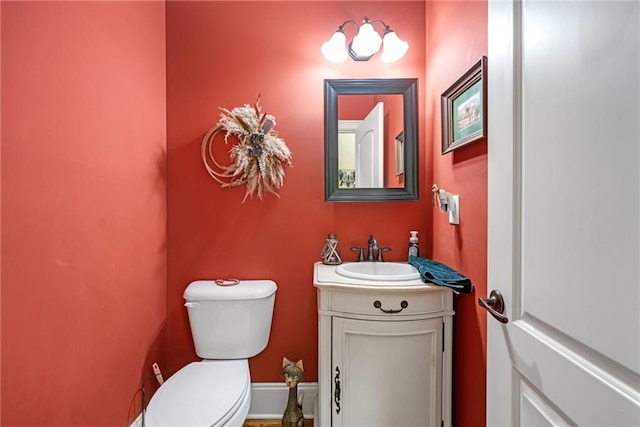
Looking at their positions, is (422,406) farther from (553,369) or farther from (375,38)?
(375,38)

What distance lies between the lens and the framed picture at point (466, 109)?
95 centimetres

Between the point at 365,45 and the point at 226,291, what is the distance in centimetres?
146

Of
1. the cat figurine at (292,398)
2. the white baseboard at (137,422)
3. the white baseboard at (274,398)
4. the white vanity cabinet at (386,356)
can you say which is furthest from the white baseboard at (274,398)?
the white baseboard at (137,422)

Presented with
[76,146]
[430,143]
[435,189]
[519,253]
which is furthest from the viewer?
[430,143]

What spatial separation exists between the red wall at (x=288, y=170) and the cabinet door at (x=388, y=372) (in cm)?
44

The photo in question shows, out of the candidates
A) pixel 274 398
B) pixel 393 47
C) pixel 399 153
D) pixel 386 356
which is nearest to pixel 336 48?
pixel 393 47

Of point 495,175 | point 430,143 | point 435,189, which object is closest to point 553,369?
point 495,175

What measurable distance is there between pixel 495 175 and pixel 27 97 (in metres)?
1.35

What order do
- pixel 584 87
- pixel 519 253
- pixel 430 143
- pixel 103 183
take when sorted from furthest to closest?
pixel 430 143 → pixel 103 183 → pixel 519 253 → pixel 584 87

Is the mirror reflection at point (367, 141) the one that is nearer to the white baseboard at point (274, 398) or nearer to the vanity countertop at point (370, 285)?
the vanity countertop at point (370, 285)

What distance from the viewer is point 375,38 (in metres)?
1.43

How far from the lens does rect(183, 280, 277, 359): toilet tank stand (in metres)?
1.39

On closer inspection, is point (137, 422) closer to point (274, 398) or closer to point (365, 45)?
point (274, 398)

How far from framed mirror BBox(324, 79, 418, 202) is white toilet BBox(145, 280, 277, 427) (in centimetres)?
68
